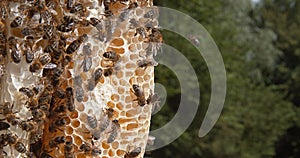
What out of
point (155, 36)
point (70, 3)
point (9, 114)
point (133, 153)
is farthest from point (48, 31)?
point (133, 153)

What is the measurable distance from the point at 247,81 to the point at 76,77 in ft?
86.9

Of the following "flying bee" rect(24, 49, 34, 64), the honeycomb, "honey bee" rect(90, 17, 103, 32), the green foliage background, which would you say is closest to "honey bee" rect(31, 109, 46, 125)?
the honeycomb

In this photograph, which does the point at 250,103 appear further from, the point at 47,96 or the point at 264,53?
the point at 47,96

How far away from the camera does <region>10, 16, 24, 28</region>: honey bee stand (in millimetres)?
2623

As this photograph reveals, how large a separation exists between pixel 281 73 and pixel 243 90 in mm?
7979

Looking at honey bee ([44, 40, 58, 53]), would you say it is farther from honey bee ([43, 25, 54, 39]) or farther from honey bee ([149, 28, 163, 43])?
honey bee ([149, 28, 163, 43])

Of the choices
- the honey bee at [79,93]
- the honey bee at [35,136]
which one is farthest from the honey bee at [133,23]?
the honey bee at [35,136]

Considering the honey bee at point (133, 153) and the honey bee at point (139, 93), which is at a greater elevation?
the honey bee at point (139, 93)

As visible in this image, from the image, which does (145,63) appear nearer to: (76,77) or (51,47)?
(76,77)

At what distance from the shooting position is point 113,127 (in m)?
2.96

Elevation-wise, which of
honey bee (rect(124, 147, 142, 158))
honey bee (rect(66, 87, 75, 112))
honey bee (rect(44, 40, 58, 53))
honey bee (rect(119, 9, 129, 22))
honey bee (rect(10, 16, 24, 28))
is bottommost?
honey bee (rect(124, 147, 142, 158))

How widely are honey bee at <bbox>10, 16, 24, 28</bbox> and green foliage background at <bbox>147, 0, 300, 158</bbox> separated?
708 inches

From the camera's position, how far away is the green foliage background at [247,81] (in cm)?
2433

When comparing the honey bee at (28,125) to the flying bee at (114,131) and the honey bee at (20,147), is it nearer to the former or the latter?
the honey bee at (20,147)
